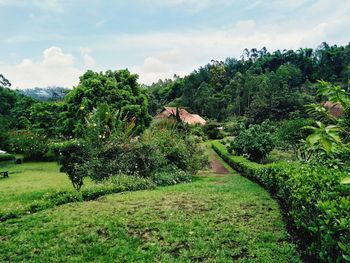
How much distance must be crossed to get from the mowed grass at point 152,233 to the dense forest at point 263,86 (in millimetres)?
30887

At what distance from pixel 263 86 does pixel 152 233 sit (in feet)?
148

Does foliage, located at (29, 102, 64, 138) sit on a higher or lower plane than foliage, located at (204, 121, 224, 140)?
higher

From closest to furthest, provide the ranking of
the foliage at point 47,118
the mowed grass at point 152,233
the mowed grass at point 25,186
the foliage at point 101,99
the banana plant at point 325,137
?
the banana plant at point 325,137, the mowed grass at point 152,233, the mowed grass at point 25,186, the foliage at point 101,99, the foliage at point 47,118

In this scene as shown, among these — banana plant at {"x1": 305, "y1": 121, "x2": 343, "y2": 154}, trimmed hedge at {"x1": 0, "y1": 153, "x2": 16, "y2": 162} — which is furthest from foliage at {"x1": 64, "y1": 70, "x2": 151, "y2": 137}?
banana plant at {"x1": 305, "y1": 121, "x2": 343, "y2": 154}

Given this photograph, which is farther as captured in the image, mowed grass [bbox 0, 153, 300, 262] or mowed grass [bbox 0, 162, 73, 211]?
mowed grass [bbox 0, 162, 73, 211]

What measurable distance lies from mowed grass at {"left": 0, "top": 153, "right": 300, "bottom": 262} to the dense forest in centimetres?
3089

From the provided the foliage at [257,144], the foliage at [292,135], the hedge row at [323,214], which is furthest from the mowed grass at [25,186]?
the foliage at [292,135]

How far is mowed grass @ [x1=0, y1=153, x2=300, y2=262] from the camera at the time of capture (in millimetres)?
4773

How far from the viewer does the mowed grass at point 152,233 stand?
4773mm

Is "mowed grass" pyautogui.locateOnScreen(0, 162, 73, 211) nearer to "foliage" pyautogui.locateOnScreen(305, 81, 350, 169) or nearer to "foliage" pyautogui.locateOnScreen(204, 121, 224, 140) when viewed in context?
"foliage" pyautogui.locateOnScreen(305, 81, 350, 169)

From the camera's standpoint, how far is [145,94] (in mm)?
29031

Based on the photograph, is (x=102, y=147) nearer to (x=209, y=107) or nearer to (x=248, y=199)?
(x=248, y=199)

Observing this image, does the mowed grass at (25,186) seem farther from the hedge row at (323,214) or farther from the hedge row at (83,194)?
the hedge row at (323,214)

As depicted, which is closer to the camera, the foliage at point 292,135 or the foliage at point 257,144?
the foliage at point 257,144
